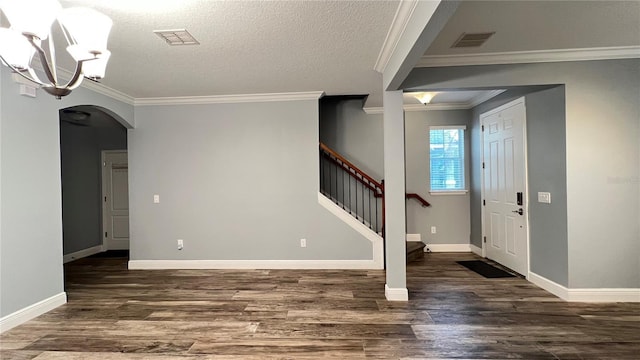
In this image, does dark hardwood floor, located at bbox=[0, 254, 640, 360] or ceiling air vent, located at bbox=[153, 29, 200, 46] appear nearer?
dark hardwood floor, located at bbox=[0, 254, 640, 360]

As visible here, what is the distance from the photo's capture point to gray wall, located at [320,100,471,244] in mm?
5387

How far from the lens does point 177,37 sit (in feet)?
8.63

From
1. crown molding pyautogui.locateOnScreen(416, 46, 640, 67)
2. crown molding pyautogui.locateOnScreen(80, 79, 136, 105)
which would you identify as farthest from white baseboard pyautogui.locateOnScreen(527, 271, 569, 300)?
crown molding pyautogui.locateOnScreen(80, 79, 136, 105)

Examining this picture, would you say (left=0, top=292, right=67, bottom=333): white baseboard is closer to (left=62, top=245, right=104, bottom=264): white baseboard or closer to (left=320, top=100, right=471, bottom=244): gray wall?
(left=62, top=245, right=104, bottom=264): white baseboard

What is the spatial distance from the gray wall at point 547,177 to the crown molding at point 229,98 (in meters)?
2.73

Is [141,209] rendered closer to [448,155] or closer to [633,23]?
[448,155]

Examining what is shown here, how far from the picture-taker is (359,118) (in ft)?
17.9

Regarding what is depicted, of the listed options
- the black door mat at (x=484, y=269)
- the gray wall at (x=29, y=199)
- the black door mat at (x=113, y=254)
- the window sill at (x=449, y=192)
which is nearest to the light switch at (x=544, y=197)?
the black door mat at (x=484, y=269)

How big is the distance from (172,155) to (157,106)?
0.79m

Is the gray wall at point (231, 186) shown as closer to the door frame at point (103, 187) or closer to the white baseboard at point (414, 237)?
the white baseboard at point (414, 237)

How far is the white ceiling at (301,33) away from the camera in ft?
7.32

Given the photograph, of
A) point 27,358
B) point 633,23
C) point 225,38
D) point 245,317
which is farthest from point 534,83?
point 27,358

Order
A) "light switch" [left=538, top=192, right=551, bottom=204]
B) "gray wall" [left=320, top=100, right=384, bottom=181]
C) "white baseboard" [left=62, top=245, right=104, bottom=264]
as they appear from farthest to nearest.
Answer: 1. "gray wall" [left=320, top=100, right=384, bottom=181]
2. "white baseboard" [left=62, top=245, right=104, bottom=264]
3. "light switch" [left=538, top=192, right=551, bottom=204]

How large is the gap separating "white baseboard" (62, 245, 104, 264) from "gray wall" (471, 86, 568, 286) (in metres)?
7.12
